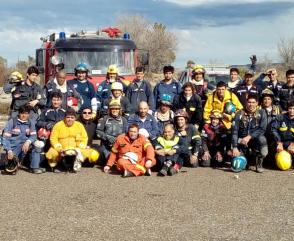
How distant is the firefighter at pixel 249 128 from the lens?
9250 millimetres

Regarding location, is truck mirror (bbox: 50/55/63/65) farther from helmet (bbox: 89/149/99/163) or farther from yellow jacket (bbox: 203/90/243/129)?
yellow jacket (bbox: 203/90/243/129)

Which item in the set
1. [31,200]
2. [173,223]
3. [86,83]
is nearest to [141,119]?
[86,83]

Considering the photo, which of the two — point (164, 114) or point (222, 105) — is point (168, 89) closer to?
point (164, 114)

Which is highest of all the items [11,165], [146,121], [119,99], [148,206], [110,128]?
[119,99]

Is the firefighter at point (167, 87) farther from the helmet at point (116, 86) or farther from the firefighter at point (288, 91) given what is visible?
the firefighter at point (288, 91)

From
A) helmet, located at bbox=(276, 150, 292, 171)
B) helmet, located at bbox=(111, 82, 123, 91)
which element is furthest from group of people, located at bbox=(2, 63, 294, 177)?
helmet, located at bbox=(276, 150, 292, 171)

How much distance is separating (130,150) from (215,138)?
1.90 m

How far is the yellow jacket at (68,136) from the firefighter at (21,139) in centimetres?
39

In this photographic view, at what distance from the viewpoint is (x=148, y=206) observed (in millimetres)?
6520

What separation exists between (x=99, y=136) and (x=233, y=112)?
2.73 meters

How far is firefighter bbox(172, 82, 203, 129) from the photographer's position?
10023 millimetres

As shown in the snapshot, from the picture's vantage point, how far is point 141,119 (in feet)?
31.3

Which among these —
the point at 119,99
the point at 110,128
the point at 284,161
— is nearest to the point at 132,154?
the point at 110,128

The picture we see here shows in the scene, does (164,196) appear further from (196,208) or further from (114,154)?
(114,154)
